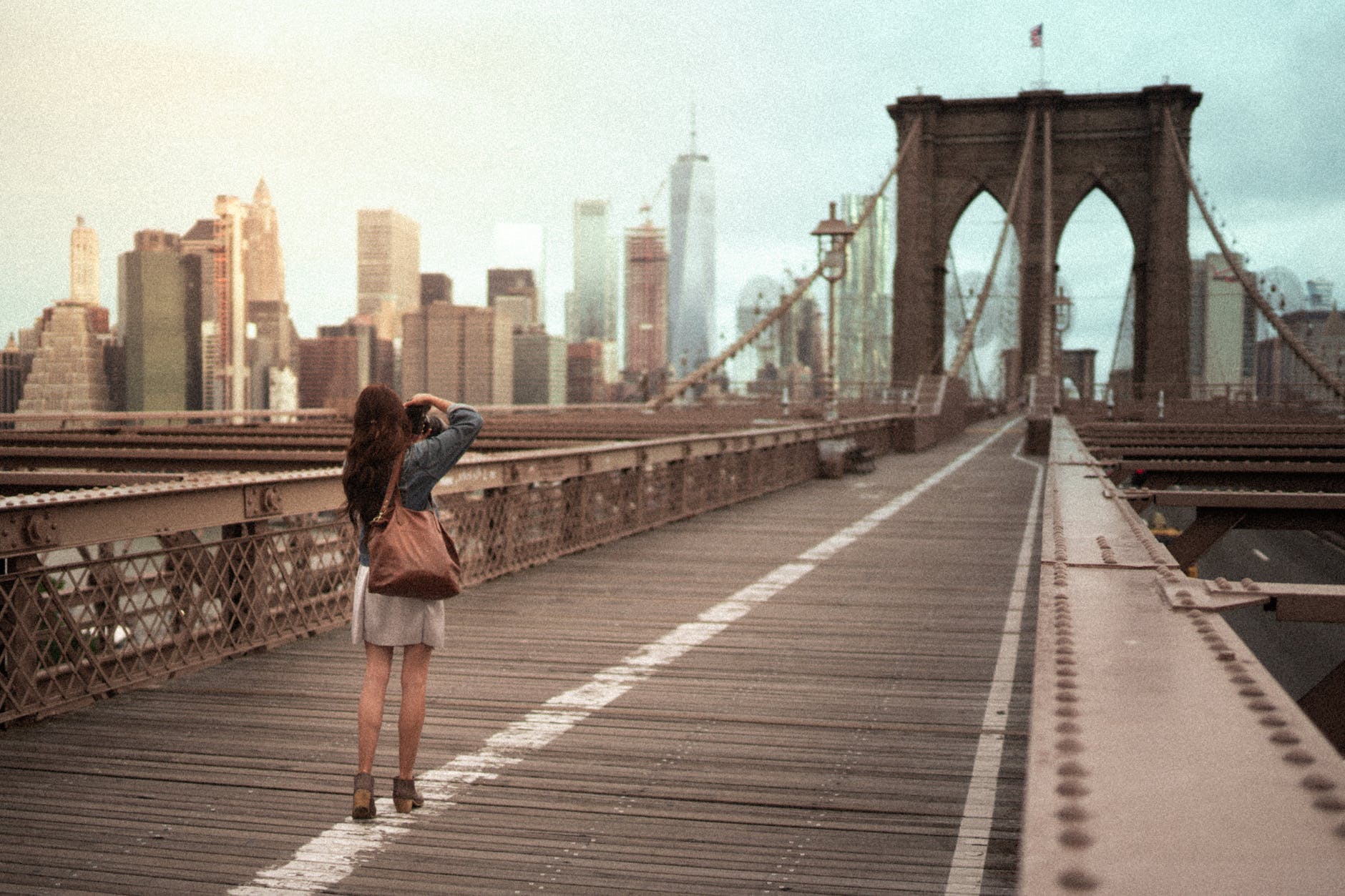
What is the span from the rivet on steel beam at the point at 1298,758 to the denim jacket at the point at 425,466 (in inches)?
138

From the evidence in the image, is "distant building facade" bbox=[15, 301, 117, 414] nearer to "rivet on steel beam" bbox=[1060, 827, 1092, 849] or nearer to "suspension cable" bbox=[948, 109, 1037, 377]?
"suspension cable" bbox=[948, 109, 1037, 377]

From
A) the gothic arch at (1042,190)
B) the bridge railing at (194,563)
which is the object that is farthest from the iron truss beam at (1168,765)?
the gothic arch at (1042,190)

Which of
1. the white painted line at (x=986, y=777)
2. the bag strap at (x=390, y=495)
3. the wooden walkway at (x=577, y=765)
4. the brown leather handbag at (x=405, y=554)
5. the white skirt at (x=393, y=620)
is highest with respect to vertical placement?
the bag strap at (x=390, y=495)

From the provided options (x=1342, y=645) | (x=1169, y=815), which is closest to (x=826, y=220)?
(x=1342, y=645)

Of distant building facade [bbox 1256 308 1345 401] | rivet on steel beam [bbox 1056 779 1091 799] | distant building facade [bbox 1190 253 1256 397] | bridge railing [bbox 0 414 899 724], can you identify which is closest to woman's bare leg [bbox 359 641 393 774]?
bridge railing [bbox 0 414 899 724]

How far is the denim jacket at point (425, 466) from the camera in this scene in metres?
4.98

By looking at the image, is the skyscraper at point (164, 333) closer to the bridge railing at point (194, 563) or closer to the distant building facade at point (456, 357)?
the distant building facade at point (456, 357)

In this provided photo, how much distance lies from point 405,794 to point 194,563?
2834 millimetres

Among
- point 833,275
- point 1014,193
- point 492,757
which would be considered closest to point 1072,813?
point 492,757

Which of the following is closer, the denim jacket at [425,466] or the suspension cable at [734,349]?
the denim jacket at [425,466]

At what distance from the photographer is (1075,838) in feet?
5.28

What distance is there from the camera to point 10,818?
4.61 metres

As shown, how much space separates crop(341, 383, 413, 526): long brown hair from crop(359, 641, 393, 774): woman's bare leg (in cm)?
52

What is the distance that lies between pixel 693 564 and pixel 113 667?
6248 millimetres
